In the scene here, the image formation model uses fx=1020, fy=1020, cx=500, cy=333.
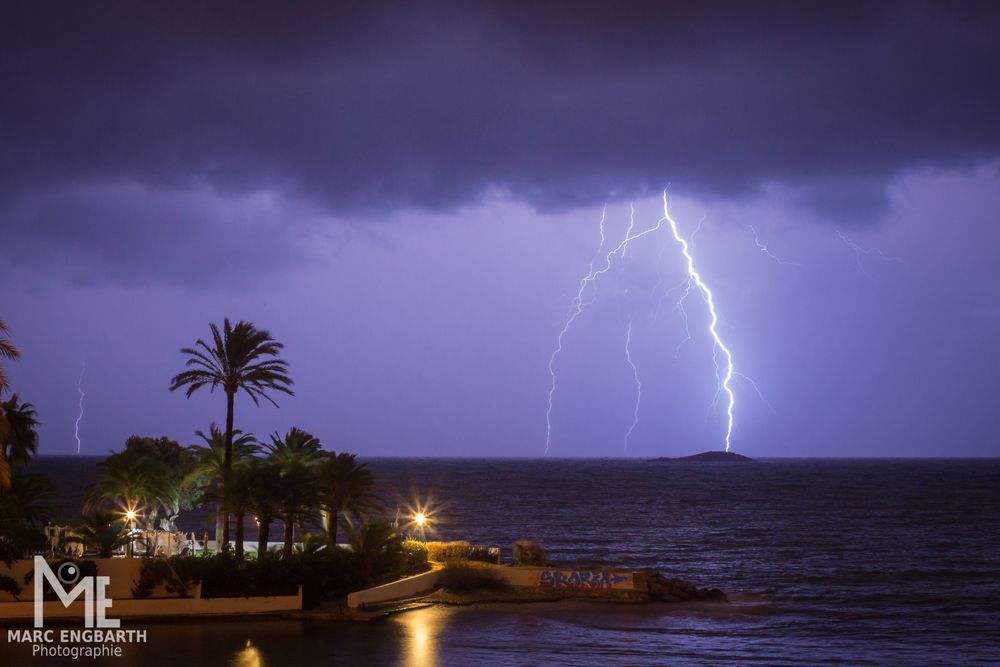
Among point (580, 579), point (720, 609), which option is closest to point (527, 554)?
point (580, 579)

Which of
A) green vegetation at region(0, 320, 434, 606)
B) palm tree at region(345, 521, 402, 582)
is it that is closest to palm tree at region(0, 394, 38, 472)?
green vegetation at region(0, 320, 434, 606)

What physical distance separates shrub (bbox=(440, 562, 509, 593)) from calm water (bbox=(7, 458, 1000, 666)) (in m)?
2.55

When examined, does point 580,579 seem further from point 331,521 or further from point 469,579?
point 331,521

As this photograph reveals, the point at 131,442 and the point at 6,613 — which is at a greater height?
the point at 131,442

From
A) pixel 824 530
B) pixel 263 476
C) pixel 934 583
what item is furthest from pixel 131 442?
pixel 824 530

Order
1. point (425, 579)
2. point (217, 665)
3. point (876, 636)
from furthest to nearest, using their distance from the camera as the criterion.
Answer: point (425, 579)
point (876, 636)
point (217, 665)

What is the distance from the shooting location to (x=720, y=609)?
44.4 metres

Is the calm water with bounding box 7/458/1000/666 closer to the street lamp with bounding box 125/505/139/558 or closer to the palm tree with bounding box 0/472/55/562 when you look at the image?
the palm tree with bounding box 0/472/55/562

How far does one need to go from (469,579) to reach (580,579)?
4.83 m

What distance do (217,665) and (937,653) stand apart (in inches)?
984

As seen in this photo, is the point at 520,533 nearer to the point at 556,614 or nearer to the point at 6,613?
the point at 556,614

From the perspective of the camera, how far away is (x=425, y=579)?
4362cm

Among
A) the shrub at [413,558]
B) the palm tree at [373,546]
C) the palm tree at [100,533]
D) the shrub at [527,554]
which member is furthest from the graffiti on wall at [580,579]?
the palm tree at [100,533]

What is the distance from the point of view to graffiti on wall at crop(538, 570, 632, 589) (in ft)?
145
